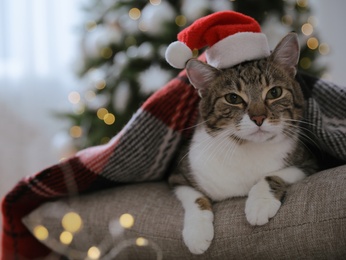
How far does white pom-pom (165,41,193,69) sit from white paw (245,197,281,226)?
356 mm

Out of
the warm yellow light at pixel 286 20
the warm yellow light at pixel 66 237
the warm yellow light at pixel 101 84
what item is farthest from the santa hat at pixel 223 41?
the warm yellow light at pixel 101 84

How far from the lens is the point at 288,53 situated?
1020 mm

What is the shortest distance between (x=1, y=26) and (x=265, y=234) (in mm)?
1896

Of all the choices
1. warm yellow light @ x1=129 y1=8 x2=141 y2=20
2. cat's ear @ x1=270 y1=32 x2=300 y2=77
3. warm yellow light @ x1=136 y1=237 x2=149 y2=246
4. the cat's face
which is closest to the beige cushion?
warm yellow light @ x1=136 y1=237 x2=149 y2=246

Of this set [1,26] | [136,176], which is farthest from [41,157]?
[136,176]

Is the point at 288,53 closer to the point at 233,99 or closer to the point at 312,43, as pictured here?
the point at 233,99

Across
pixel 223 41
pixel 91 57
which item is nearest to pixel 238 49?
Answer: pixel 223 41

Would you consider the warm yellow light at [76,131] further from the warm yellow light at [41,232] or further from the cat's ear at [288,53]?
the cat's ear at [288,53]

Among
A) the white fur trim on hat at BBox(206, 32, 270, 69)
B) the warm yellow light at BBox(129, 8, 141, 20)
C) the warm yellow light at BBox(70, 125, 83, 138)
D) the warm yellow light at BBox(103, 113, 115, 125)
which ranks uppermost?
the warm yellow light at BBox(129, 8, 141, 20)

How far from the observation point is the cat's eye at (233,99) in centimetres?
101

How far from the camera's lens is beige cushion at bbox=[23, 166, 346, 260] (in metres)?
0.87

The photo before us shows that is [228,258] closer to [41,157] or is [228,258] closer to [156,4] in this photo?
[156,4]

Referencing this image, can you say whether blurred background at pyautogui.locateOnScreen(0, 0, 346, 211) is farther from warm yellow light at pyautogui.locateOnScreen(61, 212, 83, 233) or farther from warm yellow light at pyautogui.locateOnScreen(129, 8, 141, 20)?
warm yellow light at pyautogui.locateOnScreen(61, 212, 83, 233)

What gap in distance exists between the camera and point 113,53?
1877 millimetres
